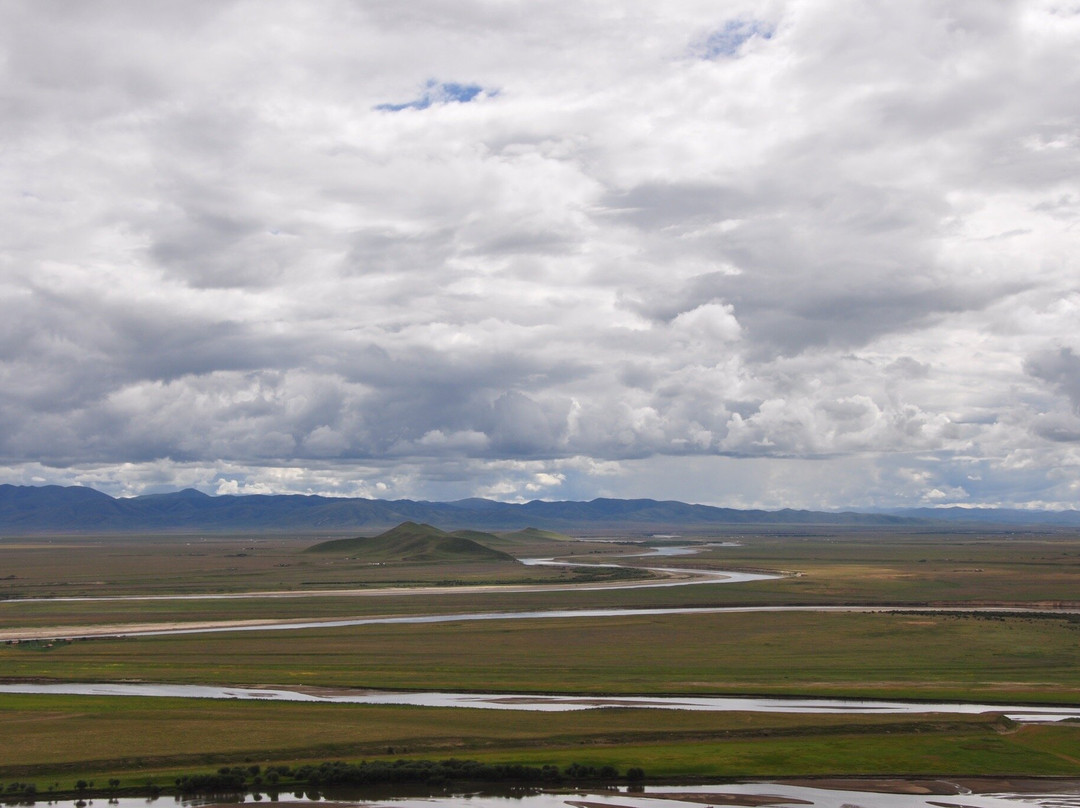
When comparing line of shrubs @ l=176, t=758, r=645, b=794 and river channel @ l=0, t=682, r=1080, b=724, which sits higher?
line of shrubs @ l=176, t=758, r=645, b=794

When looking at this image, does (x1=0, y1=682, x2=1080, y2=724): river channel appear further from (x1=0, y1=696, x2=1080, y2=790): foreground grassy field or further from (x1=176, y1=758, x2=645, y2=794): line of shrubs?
(x1=176, y1=758, x2=645, y2=794): line of shrubs

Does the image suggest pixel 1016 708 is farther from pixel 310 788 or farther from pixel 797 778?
pixel 310 788

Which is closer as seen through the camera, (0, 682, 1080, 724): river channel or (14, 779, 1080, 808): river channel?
(14, 779, 1080, 808): river channel

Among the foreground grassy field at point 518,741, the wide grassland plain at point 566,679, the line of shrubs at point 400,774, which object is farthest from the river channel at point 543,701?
the line of shrubs at point 400,774

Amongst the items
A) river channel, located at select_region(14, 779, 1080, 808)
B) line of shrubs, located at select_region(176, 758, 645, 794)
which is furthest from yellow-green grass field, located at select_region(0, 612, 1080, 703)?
line of shrubs, located at select_region(176, 758, 645, 794)

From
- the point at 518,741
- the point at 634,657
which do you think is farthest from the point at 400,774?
the point at 634,657

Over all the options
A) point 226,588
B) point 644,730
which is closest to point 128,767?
point 644,730

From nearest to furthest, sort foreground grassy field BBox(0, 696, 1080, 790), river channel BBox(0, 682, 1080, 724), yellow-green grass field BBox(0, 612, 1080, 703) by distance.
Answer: foreground grassy field BBox(0, 696, 1080, 790), river channel BBox(0, 682, 1080, 724), yellow-green grass field BBox(0, 612, 1080, 703)
